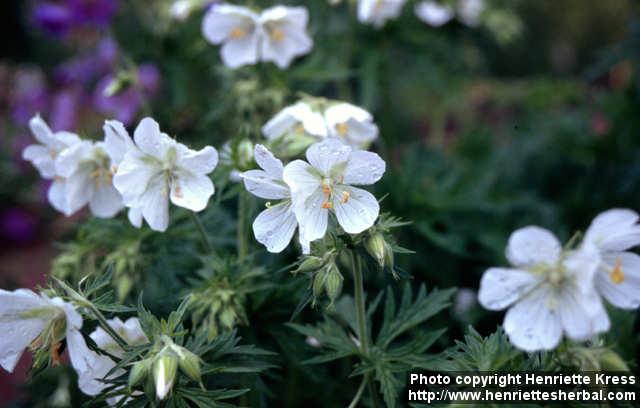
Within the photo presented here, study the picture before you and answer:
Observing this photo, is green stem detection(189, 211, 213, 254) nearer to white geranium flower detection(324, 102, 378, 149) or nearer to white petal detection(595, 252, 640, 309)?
white geranium flower detection(324, 102, 378, 149)

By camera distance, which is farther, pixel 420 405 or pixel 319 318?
pixel 319 318

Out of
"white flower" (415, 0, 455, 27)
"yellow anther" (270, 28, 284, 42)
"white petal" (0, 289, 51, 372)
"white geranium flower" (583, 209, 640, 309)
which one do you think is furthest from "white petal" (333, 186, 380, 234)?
"white flower" (415, 0, 455, 27)

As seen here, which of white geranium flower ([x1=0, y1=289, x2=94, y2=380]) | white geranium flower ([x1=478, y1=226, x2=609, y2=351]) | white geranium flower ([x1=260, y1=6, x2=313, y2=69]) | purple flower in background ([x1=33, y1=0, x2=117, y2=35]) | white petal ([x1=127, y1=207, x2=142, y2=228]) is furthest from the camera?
purple flower in background ([x1=33, y1=0, x2=117, y2=35])

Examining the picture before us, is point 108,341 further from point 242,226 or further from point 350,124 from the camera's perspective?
point 350,124

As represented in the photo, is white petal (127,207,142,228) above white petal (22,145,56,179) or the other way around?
the other way around

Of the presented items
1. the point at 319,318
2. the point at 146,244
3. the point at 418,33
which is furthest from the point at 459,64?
the point at 146,244

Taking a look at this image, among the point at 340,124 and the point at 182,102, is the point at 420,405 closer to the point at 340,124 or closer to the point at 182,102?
the point at 340,124

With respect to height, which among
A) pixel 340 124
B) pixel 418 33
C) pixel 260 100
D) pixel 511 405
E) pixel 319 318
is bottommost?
pixel 511 405
